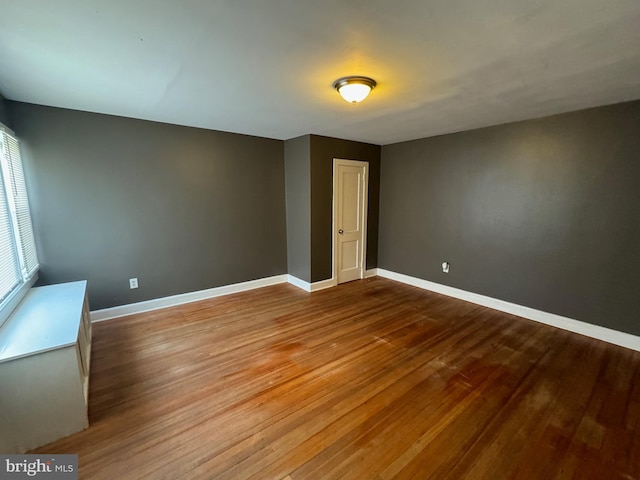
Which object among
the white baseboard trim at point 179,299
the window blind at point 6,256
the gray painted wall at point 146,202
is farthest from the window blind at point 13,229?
the white baseboard trim at point 179,299

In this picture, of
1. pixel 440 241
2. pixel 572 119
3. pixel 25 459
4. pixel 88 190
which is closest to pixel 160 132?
pixel 88 190

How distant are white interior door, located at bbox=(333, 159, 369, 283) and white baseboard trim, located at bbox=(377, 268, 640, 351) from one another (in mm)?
978

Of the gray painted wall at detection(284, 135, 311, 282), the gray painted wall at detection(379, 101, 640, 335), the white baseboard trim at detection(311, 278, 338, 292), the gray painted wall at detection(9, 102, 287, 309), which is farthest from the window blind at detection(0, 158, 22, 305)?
the gray painted wall at detection(379, 101, 640, 335)

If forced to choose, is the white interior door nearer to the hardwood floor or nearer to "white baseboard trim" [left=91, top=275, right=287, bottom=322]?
"white baseboard trim" [left=91, top=275, right=287, bottom=322]

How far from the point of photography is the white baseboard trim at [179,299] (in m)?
3.24

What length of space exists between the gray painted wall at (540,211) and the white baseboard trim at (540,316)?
70mm

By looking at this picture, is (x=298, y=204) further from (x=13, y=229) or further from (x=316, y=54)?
(x=13, y=229)

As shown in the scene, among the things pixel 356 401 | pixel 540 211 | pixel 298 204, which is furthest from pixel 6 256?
pixel 540 211

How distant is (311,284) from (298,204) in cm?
128

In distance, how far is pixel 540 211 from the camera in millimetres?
3123

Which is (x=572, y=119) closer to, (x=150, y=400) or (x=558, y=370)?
(x=558, y=370)

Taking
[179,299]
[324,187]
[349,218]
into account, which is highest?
[324,187]

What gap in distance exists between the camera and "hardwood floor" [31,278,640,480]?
1512mm

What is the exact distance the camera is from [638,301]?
8.48ft
